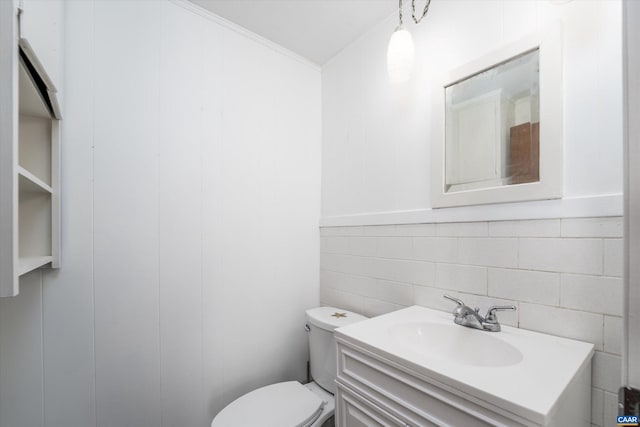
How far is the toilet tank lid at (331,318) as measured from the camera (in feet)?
4.46

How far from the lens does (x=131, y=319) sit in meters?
1.13

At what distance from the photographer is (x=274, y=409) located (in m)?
1.13

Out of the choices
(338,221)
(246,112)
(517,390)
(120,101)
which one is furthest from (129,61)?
(517,390)

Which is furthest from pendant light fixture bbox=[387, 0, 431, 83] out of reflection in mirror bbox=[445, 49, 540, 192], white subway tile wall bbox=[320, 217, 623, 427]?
white subway tile wall bbox=[320, 217, 623, 427]

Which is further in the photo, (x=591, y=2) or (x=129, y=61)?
(x=129, y=61)

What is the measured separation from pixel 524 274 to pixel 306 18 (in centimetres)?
154

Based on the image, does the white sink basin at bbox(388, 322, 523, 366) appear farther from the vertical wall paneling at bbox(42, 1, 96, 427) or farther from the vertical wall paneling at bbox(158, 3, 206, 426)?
the vertical wall paneling at bbox(42, 1, 96, 427)

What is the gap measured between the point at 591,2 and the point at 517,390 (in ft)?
3.66

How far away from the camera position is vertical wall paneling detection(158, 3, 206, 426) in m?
1.22

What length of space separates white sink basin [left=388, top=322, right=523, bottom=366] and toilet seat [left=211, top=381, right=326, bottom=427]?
536mm

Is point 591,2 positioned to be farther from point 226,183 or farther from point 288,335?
point 288,335

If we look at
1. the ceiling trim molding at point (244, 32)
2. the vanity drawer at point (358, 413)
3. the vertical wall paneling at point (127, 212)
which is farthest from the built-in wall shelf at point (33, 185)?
the vanity drawer at point (358, 413)

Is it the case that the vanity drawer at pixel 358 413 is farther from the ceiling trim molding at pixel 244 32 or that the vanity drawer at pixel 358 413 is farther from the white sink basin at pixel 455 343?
the ceiling trim molding at pixel 244 32

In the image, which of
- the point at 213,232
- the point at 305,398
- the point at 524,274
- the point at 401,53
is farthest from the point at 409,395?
the point at 401,53
